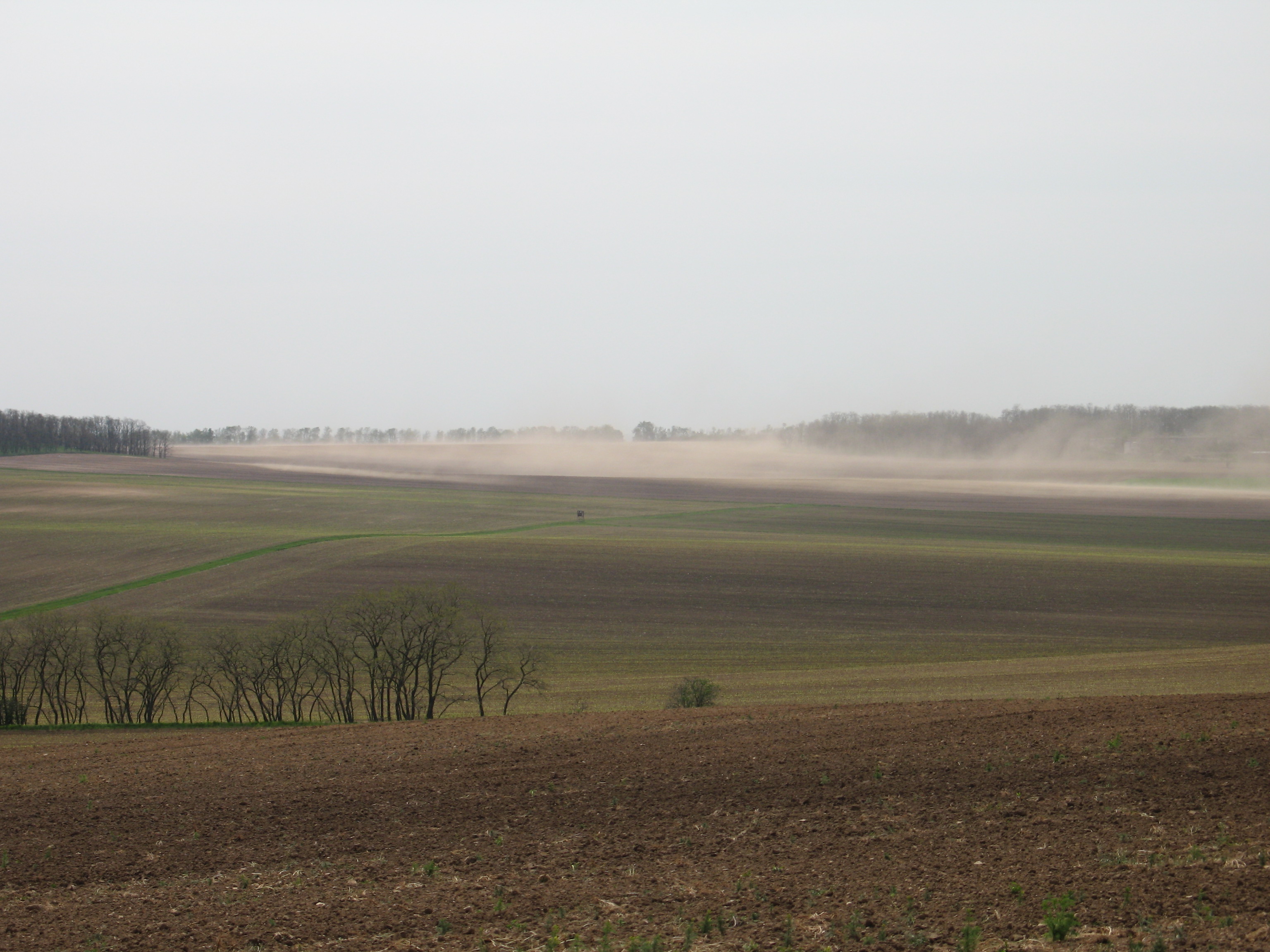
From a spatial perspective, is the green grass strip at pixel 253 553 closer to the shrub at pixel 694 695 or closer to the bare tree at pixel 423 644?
the bare tree at pixel 423 644

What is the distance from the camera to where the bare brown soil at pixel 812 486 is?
114062 millimetres

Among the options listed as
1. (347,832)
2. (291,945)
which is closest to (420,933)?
(291,945)

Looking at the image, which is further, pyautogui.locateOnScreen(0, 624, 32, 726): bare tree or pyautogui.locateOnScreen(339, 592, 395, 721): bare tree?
pyautogui.locateOnScreen(339, 592, 395, 721): bare tree

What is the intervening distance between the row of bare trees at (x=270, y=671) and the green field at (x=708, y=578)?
5074 mm

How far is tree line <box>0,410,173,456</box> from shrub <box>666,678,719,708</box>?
172 metres

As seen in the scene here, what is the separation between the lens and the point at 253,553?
73.6m

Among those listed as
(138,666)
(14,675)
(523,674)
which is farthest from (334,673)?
(14,675)

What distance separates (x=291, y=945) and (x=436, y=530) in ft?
270

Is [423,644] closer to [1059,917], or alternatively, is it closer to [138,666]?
[138,666]

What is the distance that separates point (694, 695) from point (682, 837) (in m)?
18.7

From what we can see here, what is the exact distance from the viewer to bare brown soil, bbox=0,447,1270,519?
11406cm

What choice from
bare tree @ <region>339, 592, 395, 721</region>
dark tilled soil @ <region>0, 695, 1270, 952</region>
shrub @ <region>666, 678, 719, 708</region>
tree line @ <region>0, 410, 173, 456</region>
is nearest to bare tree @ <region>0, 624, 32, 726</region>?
bare tree @ <region>339, 592, 395, 721</region>

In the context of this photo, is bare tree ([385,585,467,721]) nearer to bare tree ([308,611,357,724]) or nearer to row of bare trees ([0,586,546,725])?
row of bare trees ([0,586,546,725])

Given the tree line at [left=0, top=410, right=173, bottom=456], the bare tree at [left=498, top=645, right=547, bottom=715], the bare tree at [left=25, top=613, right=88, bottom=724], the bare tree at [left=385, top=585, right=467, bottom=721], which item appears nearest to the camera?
the bare tree at [left=385, top=585, right=467, bottom=721]
